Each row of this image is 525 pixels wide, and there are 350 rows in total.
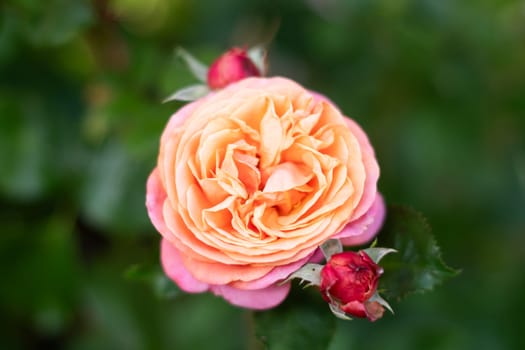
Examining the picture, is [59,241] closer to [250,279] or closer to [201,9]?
[201,9]

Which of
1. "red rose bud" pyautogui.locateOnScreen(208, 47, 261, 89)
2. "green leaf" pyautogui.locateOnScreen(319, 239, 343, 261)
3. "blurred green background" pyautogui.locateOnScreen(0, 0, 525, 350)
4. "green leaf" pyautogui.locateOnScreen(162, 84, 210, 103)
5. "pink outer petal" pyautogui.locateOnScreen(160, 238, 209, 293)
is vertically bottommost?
"blurred green background" pyautogui.locateOnScreen(0, 0, 525, 350)

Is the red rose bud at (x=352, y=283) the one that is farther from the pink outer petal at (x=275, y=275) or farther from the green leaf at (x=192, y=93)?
the green leaf at (x=192, y=93)

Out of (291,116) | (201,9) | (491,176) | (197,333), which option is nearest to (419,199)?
(491,176)

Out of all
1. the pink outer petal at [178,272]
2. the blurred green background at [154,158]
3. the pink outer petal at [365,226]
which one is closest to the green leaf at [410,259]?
the pink outer petal at [365,226]

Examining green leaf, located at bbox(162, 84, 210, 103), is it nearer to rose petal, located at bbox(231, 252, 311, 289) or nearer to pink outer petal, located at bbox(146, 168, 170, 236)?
pink outer petal, located at bbox(146, 168, 170, 236)

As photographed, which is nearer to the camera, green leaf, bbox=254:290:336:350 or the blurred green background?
green leaf, bbox=254:290:336:350

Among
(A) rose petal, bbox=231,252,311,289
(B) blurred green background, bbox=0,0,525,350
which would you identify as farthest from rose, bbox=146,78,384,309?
(B) blurred green background, bbox=0,0,525,350
